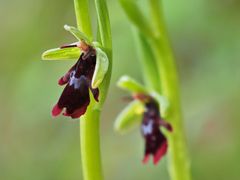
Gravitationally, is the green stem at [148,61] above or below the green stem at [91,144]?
above

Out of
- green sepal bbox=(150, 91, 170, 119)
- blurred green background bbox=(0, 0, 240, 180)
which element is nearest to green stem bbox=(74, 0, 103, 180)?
green sepal bbox=(150, 91, 170, 119)

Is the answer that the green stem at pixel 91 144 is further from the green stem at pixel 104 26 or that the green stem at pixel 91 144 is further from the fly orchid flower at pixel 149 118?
the fly orchid flower at pixel 149 118

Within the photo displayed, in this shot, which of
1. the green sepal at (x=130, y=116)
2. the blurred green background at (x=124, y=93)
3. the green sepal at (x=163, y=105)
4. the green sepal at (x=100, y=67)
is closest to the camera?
the green sepal at (x=100, y=67)

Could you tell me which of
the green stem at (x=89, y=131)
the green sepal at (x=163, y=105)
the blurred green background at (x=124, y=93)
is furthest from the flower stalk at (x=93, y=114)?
the blurred green background at (x=124, y=93)

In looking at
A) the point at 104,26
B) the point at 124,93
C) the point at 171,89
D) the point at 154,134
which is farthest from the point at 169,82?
the point at 124,93

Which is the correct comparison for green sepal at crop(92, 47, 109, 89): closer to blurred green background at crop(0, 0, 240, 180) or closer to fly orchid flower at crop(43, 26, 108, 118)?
fly orchid flower at crop(43, 26, 108, 118)

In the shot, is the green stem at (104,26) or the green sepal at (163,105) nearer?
the green stem at (104,26)

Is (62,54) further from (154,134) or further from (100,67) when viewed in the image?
(154,134)
